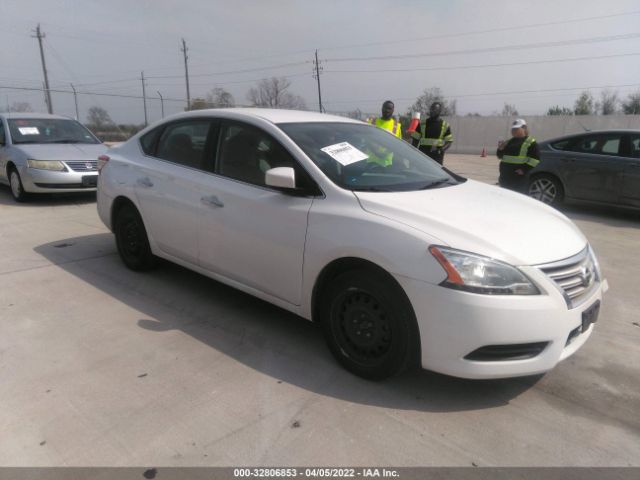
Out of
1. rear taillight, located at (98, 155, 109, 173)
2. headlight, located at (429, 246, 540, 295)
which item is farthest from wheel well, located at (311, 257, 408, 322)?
rear taillight, located at (98, 155, 109, 173)

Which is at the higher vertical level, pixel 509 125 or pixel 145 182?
pixel 509 125

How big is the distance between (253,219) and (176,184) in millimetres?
1025

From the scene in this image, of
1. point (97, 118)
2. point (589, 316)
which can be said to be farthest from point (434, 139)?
point (97, 118)

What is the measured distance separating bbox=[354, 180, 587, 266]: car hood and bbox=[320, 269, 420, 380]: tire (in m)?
0.40

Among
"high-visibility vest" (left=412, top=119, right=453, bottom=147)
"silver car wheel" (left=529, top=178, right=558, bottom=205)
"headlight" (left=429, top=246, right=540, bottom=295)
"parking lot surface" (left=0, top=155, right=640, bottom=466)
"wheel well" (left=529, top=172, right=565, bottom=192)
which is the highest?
"high-visibility vest" (left=412, top=119, right=453, bottom=147)

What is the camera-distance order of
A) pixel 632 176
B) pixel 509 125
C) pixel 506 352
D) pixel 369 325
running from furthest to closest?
pixel 509 125
pixel 632 176
pixel 369 325
pixel 506 352

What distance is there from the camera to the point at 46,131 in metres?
8.88

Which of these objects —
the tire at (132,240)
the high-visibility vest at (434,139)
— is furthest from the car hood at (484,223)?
the high-visibility vest at (434,139)

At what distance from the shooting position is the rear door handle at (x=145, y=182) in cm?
434

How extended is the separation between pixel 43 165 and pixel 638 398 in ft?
27.5

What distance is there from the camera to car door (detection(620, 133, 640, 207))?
7555mm

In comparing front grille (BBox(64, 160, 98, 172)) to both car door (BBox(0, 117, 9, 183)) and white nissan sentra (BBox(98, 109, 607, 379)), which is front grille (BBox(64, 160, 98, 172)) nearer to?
car door (BBox(0, 117, 9, 183))

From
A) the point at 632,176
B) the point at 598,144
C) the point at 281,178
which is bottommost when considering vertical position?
the point at 632,176

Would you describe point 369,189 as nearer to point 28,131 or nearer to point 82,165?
point 82,165
